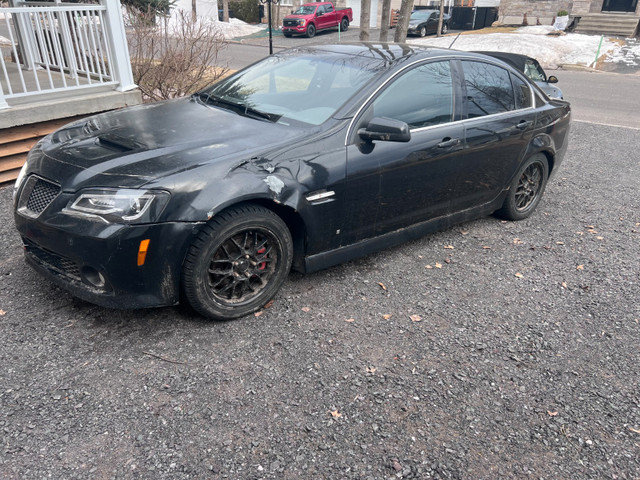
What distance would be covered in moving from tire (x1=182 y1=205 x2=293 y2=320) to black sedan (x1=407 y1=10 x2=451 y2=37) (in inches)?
1112

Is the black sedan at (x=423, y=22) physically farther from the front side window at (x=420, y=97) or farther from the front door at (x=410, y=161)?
the front door at (x=410, y=161)

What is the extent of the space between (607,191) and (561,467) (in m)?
5.02

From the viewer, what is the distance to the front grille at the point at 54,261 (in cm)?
310

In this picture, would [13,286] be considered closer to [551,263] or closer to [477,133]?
[477,133]

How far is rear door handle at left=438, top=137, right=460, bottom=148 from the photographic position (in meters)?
4.09

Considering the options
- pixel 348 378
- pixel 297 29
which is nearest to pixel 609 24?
pixel 297 29

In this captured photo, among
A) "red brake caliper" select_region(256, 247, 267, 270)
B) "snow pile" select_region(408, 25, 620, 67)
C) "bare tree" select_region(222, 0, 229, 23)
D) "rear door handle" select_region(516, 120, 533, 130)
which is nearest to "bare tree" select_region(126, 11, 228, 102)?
"rear door handle" select_region(516, 120, 533, 130)

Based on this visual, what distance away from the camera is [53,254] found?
3166 millimetres

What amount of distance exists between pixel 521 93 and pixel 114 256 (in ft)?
13.0

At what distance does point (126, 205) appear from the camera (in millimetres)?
2896

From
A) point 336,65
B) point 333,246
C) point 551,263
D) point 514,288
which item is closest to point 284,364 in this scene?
point 333,246

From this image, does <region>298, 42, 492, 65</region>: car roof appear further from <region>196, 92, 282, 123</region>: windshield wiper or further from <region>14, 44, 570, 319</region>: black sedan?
<region>196, 92, 282, 123</region>: windshield wiper

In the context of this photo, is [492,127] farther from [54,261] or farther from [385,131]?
[54,261]

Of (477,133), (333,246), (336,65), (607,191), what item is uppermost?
(336,65)
